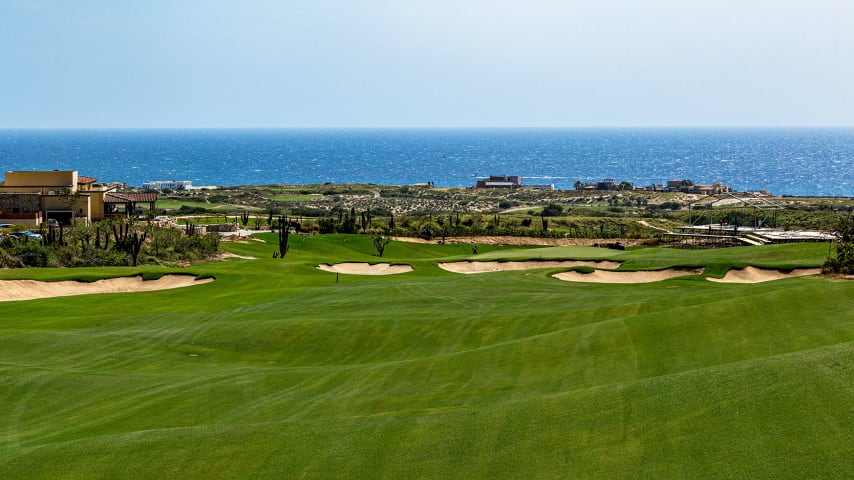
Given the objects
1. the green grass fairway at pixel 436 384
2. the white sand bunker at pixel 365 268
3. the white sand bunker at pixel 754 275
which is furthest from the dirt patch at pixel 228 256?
the white sand bunker at pixel 754 275

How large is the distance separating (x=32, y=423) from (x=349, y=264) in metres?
34.1

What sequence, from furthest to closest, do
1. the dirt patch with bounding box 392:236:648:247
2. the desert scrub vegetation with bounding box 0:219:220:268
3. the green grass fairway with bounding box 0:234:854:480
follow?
the dirt patch with bounding box 392:236:648:247, the desert scrub vegetation with bounding box 0:219:220:268, the green grass fairway with bounding box 0:234:854:480

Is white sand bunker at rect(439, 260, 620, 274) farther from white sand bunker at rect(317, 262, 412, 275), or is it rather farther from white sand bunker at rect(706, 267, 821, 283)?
white sand bunker at rect(706, 267, 821, 283)

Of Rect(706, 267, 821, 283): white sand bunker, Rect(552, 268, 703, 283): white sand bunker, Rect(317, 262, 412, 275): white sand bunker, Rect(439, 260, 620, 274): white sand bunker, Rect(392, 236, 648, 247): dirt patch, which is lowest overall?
Rect(392, 236, 648, 247): dirt patch

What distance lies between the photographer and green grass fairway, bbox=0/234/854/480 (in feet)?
44.2

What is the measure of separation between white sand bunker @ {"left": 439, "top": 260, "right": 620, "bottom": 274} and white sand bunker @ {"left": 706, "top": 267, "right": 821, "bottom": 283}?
8.33 metres

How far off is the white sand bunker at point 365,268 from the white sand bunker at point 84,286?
30.6 feet

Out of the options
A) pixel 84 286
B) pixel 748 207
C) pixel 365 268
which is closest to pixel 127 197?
pixel 365 268

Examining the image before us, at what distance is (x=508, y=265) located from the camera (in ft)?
168

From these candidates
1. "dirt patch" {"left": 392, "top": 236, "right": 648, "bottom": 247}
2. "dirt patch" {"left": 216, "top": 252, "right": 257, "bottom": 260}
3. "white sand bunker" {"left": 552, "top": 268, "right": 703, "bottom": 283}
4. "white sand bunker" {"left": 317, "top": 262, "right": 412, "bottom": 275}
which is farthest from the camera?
"dirt patch" {"left": 392, "top": 236, "right": 648, "bottom": 247}

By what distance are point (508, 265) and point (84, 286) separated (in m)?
22.9

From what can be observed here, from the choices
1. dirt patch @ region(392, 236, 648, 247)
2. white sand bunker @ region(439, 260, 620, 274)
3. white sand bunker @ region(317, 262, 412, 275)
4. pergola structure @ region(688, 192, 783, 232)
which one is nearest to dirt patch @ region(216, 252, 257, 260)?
white sand bunker @ region(317, 262, 412, 275)

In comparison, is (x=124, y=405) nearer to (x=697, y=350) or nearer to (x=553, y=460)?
(x=553, y=460)

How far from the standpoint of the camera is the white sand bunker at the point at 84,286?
128ft
